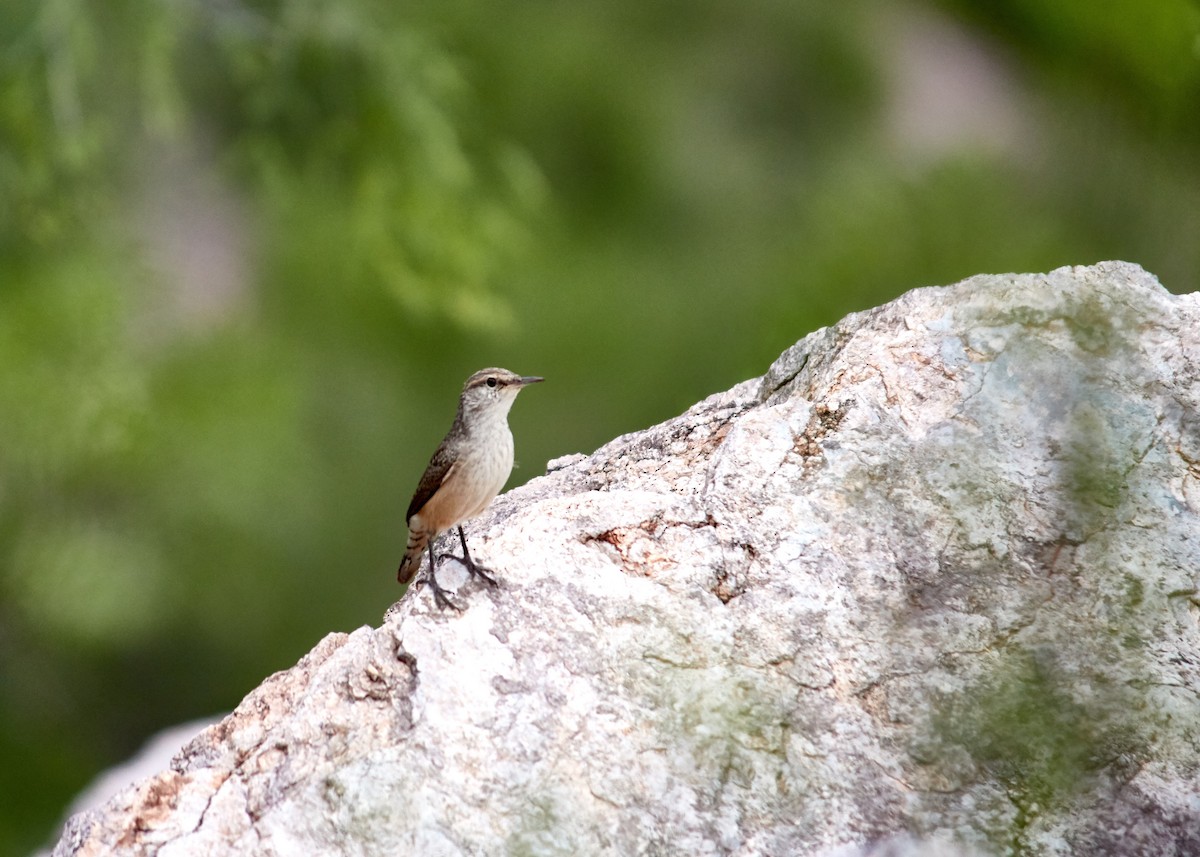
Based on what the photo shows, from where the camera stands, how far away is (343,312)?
10648 mm

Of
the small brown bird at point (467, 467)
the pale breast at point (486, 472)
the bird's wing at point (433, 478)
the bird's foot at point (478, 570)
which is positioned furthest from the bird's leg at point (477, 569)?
the bird's wing at point (433, 478)

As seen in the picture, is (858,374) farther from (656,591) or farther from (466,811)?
(466,811)

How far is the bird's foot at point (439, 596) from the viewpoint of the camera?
107 inches

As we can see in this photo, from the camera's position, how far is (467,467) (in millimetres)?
3713

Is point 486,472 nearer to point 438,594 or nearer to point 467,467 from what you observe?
point 467,467

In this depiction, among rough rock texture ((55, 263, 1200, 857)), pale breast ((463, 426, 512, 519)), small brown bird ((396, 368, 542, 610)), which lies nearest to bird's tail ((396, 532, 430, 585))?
small brown bird ((396, 368, 542, 610))

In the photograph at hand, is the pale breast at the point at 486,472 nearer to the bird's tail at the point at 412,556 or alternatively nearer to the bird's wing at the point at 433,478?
the bird's wing at the point at 433,478

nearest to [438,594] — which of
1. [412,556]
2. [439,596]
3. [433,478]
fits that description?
[439,596]

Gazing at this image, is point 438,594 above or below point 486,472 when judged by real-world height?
below

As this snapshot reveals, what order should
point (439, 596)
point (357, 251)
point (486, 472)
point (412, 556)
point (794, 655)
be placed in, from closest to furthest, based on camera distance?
point (794, 655) → point (439, 596) → point (486, 472) → point (412, 556) → point (357, 251)

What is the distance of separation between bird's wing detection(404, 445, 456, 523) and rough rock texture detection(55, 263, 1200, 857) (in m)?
0.74

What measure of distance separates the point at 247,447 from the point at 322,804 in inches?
231

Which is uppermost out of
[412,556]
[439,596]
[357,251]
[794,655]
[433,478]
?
[357,251]

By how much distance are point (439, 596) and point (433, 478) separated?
3.50 feet
